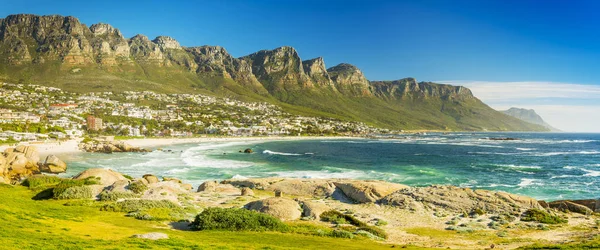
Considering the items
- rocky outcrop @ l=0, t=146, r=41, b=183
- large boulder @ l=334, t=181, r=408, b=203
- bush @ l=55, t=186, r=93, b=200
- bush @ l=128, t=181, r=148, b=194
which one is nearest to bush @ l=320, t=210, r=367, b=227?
large boulder @ l=334, t=181, r=408, b=203

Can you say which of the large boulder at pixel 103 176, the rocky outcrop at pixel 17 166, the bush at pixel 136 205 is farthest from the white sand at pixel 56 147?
the bush at pixel 136 205

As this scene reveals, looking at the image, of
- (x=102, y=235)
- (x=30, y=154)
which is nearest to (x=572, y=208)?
(x=102, y=235)

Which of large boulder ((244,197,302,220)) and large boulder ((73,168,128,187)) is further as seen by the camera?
large boulder ((73,168,128,187))

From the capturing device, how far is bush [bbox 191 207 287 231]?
20.9m

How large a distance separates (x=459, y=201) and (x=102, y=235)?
2690cm

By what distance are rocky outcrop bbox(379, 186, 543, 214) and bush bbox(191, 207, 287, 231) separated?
1432 centimetres

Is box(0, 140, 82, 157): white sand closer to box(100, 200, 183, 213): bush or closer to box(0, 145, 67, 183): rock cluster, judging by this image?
box(0, 145, 67, 183): rock cluster

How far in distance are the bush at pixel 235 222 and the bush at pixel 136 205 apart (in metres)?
5.48

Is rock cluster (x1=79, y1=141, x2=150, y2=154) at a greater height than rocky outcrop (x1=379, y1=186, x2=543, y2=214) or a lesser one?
lesser

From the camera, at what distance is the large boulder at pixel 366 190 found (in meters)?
34.1

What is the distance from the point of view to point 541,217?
27.1 m

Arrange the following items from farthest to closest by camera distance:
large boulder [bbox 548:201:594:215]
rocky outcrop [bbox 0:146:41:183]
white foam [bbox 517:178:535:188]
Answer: white foam [bbox 517:178:535:188] < rocky outcrop [bbox 0:146:41:183] < large boulder [bbox 548:201:594:215]

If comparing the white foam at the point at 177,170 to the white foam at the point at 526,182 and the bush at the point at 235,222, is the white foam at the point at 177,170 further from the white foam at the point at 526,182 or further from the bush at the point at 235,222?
the white foam at the point at 526,182

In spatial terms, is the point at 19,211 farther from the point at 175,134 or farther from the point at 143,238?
the point at 175,134
